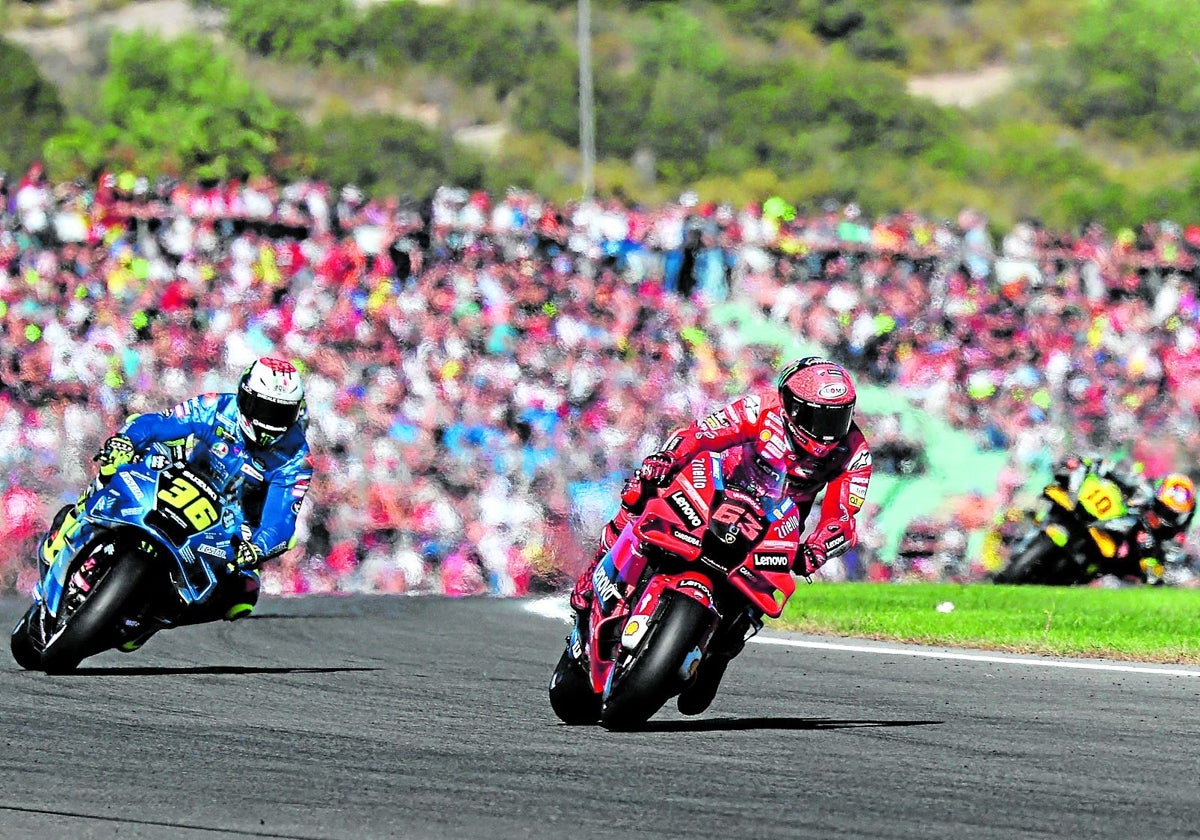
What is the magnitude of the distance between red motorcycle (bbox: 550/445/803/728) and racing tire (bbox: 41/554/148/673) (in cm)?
266

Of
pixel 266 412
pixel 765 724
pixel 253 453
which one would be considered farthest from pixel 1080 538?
pixel 765 724

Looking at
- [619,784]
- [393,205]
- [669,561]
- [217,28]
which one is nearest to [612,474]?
[393,205]

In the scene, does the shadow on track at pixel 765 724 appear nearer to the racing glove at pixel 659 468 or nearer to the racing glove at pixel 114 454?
the racing glove at pixel 659 468

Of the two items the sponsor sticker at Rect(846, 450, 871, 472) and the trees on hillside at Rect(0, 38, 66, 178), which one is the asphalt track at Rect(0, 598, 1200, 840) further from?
the trees on hillside at Rect(0, 38, 66, 178)

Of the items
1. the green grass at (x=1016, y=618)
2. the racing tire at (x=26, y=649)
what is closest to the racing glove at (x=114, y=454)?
the racing tire at (x=26, y=649)

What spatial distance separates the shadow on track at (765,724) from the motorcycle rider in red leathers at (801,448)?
27cm

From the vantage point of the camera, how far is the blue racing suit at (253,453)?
10.6 meters

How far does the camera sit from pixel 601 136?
189 feet

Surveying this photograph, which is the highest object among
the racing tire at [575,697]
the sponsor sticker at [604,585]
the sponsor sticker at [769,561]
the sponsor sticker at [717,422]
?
the sponsor sticker at [717,422]

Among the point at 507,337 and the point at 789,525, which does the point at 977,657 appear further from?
the point at 507,337

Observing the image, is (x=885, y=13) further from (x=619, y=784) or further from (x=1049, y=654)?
(x=619, y=784)

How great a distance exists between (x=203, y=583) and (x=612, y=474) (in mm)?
8670

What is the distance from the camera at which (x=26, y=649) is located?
34.6 feet

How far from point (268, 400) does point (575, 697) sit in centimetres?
275
